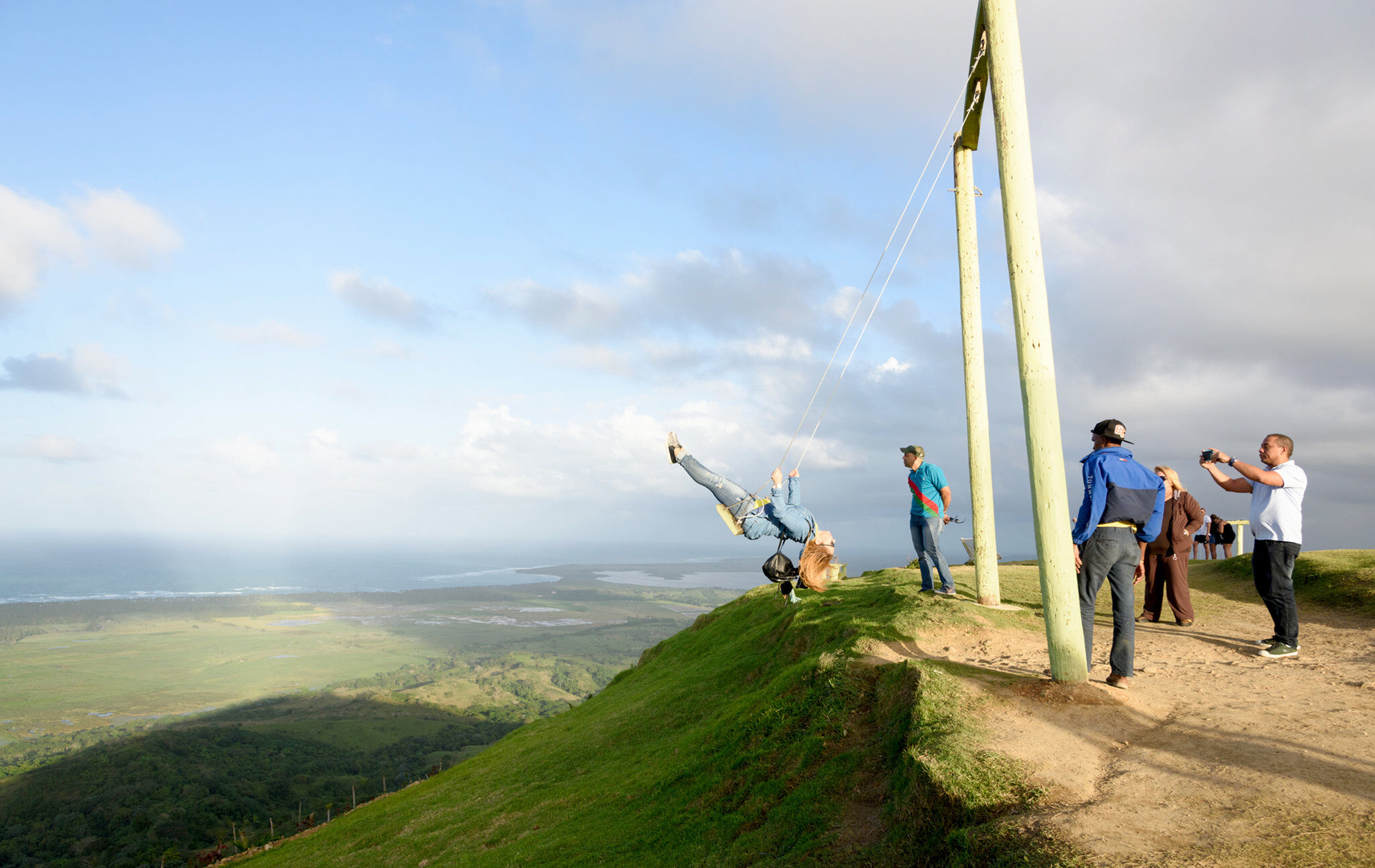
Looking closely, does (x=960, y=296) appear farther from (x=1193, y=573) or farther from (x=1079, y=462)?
(x=1193, y=573)

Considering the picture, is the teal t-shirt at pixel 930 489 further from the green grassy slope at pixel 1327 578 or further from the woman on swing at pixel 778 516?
the green grassy slope at pixel 1327 578

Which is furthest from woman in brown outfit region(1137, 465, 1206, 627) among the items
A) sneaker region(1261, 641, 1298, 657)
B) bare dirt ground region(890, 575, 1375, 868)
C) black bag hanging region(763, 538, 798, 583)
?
black bag hanging region(763, 538, 798, 583)

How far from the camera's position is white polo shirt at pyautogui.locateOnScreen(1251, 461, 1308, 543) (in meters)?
8.81

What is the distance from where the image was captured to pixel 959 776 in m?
5.70

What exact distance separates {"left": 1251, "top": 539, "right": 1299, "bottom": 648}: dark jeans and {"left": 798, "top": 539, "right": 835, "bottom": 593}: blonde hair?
6.49 m

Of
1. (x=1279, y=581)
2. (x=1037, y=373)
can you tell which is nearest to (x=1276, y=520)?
(x=1279, y=581)

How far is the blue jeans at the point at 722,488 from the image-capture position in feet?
45.6

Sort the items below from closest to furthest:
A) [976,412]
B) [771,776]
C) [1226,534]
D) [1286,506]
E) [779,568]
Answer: [771,776] < [1286,506] < [976,412] < [779,568] < [1226,534]

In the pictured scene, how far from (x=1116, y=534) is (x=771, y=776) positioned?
4.91 metres

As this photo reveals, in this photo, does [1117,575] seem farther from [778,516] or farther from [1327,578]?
[1327,578]

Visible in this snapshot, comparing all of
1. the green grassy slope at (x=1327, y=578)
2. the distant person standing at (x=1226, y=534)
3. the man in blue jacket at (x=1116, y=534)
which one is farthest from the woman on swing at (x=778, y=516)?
the distant person standing at (x=1226, y=534)

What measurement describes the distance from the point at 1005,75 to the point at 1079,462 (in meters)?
4.67

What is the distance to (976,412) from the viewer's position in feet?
39.9

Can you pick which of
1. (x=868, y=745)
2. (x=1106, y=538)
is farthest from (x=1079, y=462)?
(x=868, y=745)
